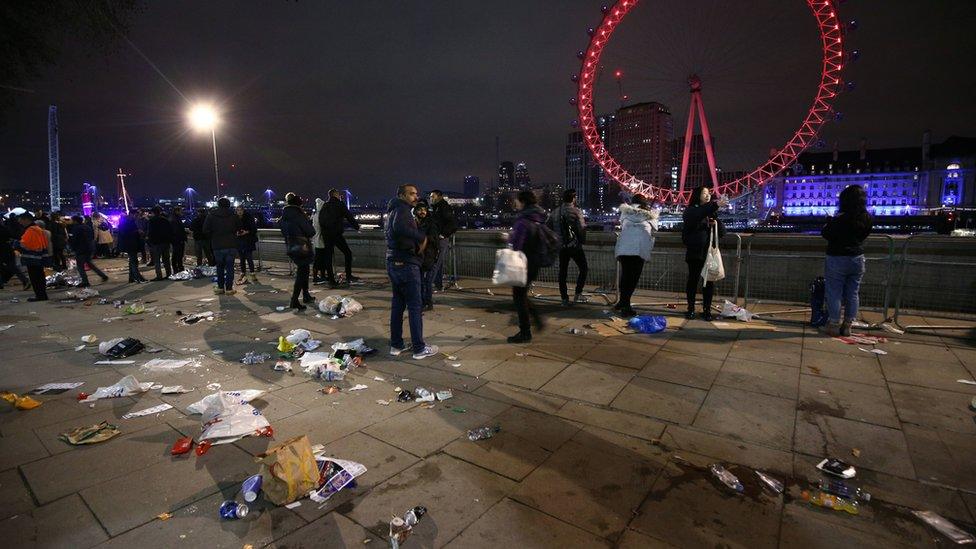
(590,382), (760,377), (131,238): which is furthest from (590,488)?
(131,238)

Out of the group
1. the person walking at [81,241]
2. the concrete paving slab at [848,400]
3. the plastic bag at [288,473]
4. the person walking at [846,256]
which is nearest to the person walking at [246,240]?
the person walking at [81,241]

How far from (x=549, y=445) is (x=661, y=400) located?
4.43ft

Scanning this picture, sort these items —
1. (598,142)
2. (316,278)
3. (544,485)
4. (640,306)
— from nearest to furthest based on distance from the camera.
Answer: (544,485), (640,306), (316,278), (598,142)

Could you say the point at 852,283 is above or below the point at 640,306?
above

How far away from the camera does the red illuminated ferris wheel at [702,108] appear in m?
17.2

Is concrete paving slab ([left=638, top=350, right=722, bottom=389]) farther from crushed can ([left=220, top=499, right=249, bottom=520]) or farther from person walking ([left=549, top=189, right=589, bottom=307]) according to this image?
crushed can ([left=220, top=499, right=249, bottom=520])

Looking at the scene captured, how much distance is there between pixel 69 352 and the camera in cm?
588

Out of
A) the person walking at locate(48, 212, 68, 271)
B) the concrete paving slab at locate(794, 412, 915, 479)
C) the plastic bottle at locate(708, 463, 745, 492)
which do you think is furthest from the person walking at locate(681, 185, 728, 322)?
the person walking at locate(48, 212, 68, 271)

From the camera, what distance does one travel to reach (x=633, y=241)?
278 inches

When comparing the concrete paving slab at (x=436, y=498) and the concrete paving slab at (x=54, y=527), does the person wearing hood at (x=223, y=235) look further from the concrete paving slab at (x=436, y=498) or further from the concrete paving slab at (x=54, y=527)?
the concrete paving slab at (x=436, y=498)

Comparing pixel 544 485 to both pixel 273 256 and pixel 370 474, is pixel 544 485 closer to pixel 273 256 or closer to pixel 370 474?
pixel 370 474

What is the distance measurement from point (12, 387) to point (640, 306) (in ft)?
27.1

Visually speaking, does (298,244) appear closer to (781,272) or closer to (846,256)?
(846,256)

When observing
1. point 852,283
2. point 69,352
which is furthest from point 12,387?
point 852,283
